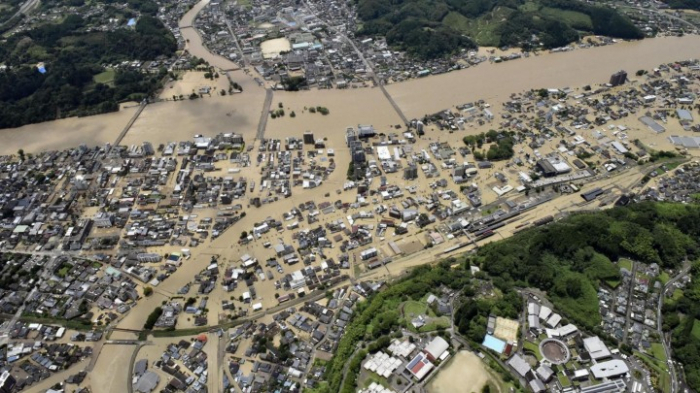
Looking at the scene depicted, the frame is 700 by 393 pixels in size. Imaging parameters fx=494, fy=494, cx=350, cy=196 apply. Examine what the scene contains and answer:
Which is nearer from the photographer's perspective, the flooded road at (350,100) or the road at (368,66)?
the flooded road at (350,100)

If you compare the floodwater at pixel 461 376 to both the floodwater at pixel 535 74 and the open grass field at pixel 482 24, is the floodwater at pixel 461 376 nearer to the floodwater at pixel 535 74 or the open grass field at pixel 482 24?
the floodwater at pixel 535 74

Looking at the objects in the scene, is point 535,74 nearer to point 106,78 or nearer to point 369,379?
point 369,379

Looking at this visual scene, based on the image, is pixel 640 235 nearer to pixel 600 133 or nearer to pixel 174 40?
pixel 600 133

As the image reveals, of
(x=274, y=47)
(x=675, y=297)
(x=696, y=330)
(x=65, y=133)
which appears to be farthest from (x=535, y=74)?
(x=65, y=133)

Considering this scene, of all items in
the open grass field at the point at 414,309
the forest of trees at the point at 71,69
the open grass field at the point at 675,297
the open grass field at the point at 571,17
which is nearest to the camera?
the open grass field at the point at 414,309

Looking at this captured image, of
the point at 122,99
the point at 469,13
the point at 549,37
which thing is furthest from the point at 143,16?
the point at 549,37

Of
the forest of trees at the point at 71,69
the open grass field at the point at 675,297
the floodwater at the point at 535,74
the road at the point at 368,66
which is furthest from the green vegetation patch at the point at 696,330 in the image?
the forest of trees at the point at 71,69
